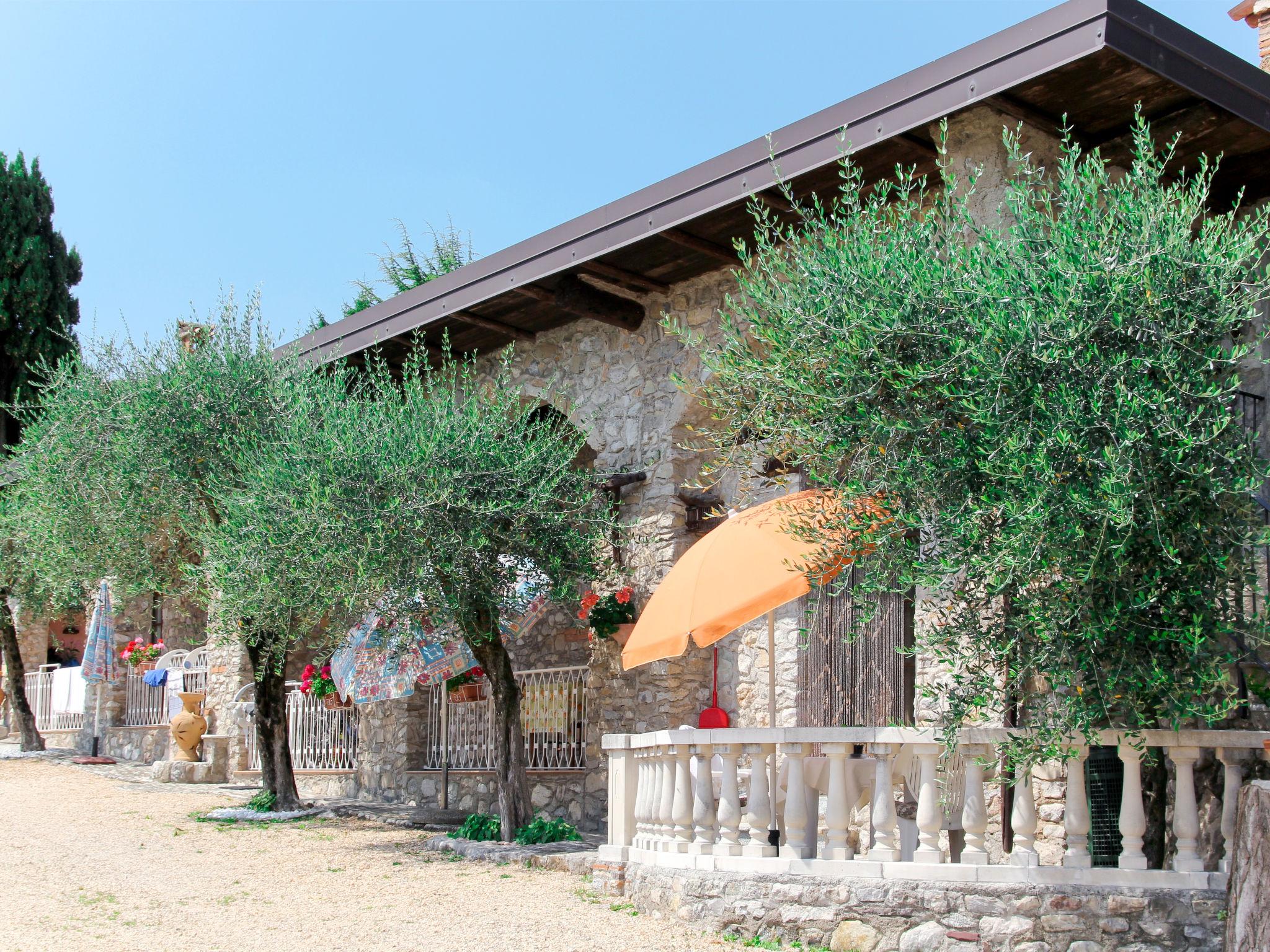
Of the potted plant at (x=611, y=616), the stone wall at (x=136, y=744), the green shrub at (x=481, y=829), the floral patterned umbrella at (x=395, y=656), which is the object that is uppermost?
the potted plant at (x=611, y=616)

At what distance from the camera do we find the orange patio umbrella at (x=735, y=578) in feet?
22.3

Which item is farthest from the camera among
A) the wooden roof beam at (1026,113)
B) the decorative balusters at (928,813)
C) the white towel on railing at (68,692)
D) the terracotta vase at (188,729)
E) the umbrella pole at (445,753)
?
the white towel on railing at (68,692)

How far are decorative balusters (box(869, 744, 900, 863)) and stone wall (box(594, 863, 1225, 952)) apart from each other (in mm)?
150

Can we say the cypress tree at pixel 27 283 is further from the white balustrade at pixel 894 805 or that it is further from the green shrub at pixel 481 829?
the white balustrade at pixel 894 805

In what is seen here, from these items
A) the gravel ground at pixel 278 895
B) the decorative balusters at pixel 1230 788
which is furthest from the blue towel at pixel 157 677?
the decorative balusters at pixel 1230 788

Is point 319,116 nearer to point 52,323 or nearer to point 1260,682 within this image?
point 1260,682

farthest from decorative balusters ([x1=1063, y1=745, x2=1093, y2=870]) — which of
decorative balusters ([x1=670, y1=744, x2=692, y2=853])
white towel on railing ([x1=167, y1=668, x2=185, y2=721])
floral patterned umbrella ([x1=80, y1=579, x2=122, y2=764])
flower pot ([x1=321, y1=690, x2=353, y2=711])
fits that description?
white towel on railing ([x1=167, y1=668, x2=185, y2=721])

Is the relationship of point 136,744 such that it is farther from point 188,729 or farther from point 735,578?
point 735,578

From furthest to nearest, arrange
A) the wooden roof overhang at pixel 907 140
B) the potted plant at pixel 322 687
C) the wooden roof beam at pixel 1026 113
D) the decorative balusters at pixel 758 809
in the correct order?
1. the potted plant at pixel 322 687
2. the wooden roof beam at pixel 1026 113
3. the wooden roof overhang at pixel 907 140
4. the decorative balusters at pixel 758 809

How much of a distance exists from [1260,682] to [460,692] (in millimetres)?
8027

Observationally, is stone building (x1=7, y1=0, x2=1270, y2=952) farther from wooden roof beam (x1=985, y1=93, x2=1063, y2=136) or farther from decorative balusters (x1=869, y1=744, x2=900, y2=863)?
decorative balusters (x1=869, y1=744, x2=900, y2=863)

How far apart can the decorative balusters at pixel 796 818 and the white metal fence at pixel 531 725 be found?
488 centimetres

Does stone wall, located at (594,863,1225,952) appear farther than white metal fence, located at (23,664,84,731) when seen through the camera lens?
No

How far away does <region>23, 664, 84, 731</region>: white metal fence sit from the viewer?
65.9 ft
